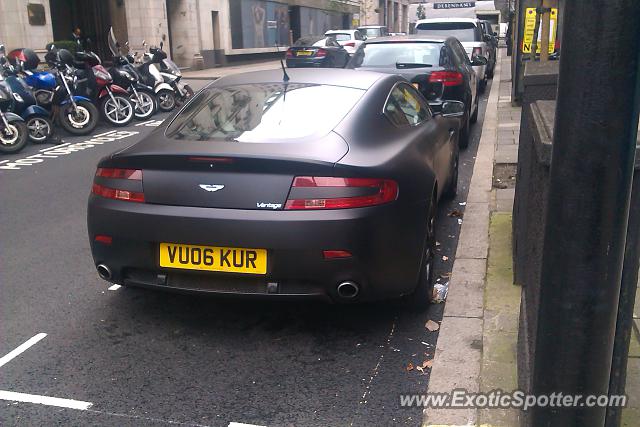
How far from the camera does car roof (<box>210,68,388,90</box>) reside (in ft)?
15.2

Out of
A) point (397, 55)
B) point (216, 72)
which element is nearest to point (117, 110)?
point (397, 55)

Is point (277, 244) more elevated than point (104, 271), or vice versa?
point (277, 244)

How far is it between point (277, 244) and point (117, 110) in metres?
10.4

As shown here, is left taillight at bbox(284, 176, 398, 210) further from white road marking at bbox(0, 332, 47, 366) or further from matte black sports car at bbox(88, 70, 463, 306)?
white road marking at bbox(0, 332, 47, 366)

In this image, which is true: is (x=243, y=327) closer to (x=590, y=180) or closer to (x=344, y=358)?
(x=344, y=358)

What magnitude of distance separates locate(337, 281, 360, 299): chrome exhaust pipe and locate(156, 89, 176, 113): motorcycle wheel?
39.9 feet

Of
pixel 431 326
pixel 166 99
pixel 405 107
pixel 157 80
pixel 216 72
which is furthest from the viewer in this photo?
pixel 216 72

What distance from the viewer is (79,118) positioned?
1227 centimetres

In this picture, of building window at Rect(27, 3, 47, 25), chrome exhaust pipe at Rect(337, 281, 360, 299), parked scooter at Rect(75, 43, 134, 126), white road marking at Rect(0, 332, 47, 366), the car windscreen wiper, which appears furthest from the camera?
building window at Rect(27, 3, 47, 25)

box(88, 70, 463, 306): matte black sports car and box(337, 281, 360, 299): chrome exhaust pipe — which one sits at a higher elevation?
box(88, 70, 463, 306): matte black sports car

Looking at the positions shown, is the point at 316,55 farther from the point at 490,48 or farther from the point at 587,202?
the point at 587,202

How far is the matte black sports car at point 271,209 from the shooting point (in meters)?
3.52
